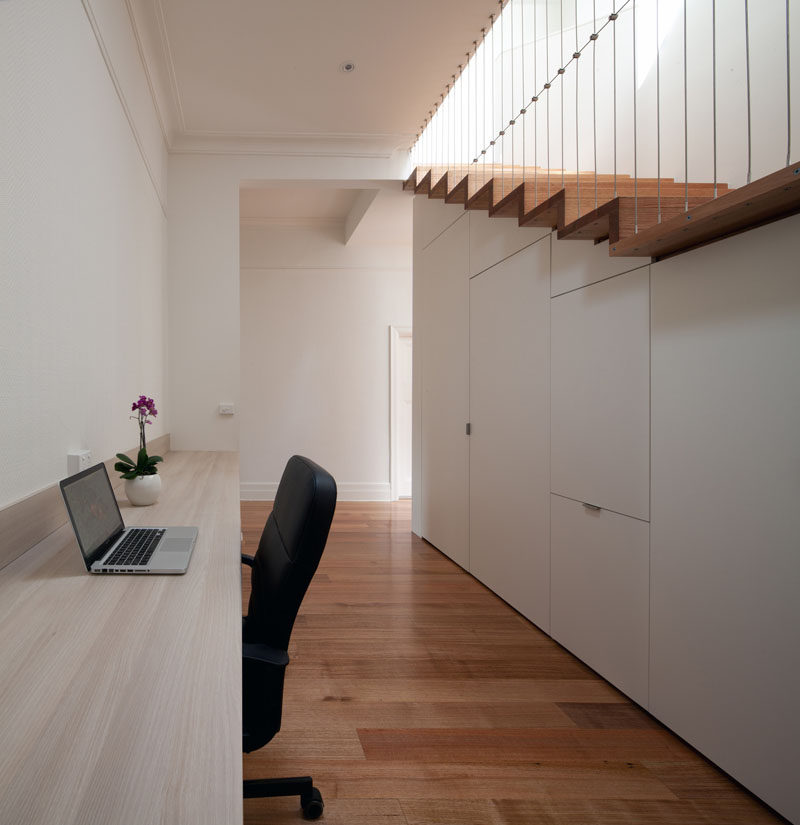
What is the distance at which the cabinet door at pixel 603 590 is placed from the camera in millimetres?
2348

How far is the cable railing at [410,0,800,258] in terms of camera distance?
2.43 m

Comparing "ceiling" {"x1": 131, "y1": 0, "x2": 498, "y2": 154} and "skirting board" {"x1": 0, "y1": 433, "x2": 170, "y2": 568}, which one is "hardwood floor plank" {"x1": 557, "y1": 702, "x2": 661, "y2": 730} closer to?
"skirting board" {"x1": 0, "y1": 433, "x2": 170, "y2": 568}

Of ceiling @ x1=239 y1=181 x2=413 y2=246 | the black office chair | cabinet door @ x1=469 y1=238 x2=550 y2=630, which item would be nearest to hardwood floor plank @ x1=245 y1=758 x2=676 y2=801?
the black office chair

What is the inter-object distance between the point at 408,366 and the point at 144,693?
660 cm

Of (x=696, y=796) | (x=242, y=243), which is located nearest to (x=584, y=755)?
(x=696, y=796)

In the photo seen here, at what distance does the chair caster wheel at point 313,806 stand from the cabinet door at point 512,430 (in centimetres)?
163

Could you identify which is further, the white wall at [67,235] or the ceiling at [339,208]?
the ceiling at [339,208]

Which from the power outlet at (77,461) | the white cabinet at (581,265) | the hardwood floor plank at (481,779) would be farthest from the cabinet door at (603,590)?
the power outlet at (77,461)

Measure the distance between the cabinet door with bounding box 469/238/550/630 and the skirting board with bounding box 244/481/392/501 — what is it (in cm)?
318

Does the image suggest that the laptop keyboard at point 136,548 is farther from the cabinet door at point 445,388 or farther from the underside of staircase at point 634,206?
the cabinet door at point 445,388

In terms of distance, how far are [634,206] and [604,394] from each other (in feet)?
2.41

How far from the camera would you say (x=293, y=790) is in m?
1.74

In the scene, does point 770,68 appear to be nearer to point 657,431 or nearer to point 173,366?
point 657,431

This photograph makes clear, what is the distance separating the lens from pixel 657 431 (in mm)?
2258
